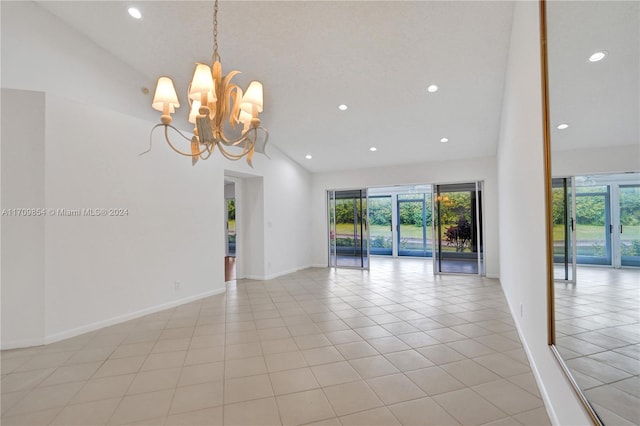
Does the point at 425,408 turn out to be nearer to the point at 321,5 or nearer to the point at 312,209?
the point at 321,5

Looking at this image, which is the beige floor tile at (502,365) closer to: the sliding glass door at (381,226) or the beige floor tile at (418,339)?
the beige floor tile at (418,339)

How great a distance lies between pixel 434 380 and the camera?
244cm

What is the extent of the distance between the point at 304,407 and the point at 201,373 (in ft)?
3.50

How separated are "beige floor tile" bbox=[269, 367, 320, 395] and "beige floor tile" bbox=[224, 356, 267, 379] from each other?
170mm

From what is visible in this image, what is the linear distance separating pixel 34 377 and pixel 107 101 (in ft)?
11.6

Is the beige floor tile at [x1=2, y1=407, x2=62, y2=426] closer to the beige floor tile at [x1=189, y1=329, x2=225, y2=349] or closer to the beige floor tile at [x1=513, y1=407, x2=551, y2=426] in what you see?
the beige floor tile at [x1=189, y1=329, x2=225, y2=349]

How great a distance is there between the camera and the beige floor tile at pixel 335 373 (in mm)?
2445

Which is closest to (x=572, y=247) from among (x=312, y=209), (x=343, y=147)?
(x=343, y=147)

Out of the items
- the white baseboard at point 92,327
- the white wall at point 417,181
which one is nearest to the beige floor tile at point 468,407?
the white baseboard at point 92,327

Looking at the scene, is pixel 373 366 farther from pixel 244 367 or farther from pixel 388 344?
pixel 244 367

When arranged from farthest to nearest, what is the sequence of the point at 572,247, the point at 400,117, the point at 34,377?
the point at 400,117
the point at 34,377
the point at 572,247

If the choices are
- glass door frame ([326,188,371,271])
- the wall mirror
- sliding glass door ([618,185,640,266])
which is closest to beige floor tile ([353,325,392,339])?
the wall mirror

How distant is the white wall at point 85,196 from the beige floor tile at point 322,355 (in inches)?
109

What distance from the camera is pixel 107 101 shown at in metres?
4.20
